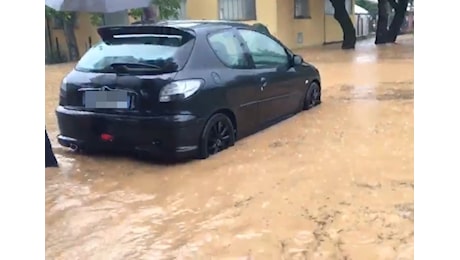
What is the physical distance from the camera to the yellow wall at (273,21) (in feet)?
68.3

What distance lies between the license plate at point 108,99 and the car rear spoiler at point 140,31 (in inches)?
27.2

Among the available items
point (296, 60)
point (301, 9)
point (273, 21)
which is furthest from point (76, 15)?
point (296, 60)

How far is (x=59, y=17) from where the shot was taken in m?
20.2

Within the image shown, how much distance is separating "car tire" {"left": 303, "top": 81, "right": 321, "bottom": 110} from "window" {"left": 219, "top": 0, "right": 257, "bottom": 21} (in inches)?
494

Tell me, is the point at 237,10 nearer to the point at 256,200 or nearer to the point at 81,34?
the point at 81,34

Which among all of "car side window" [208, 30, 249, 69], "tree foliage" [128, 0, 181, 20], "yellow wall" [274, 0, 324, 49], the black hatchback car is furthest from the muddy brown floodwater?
"yellow wall" [274, 0, 324, 49]

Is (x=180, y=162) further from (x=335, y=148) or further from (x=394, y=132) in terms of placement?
(x=394, y=132)

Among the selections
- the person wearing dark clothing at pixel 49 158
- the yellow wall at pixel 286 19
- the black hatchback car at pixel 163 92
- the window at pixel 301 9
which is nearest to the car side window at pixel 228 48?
the black hatchback car at pixel 163 92

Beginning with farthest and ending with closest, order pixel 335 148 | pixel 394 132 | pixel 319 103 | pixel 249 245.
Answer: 1. pixel 319 103
2. pixel 394 132
3. pixel 335 148
4. pixel 249 245

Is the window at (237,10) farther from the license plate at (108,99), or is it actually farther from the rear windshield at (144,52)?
the license plate at (108,99)

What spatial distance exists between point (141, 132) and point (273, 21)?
15.8 m

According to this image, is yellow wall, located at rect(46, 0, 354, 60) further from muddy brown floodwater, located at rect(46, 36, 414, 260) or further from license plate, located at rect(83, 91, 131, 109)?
license plate, located at rect(83, 91, 131, 109)
